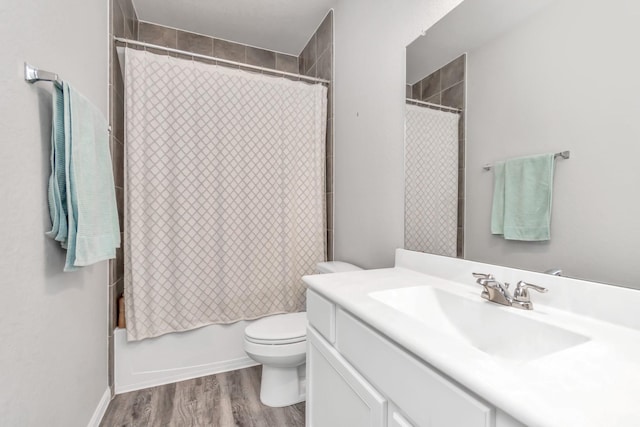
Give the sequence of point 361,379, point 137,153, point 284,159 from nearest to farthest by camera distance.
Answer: point 361,379 < point 137,153 < point 284,159

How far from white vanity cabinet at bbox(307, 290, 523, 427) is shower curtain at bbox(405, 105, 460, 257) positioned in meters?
0.56

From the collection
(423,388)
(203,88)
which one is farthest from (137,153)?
(423,388)

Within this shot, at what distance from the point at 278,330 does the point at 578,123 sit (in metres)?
1.49

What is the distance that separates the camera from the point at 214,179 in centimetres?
189

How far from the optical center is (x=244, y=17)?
88.1 inches

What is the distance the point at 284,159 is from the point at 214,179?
1.60 feet

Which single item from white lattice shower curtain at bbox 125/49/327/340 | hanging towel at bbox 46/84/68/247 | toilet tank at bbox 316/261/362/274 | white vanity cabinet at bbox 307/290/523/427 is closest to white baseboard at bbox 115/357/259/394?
white lattice shower curtain at bbox 125/49/327/340

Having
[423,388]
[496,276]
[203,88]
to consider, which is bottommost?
[423,388]

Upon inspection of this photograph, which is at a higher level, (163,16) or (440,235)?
(163,16)

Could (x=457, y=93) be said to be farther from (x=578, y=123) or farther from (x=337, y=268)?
(x=337, y=268)

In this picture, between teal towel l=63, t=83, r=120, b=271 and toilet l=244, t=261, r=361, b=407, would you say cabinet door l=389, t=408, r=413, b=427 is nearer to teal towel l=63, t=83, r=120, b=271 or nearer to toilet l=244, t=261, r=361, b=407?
toilet l=244, t=261, r=361, b=407

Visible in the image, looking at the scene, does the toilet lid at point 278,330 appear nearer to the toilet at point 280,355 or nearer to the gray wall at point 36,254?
the toilet at point 280,355

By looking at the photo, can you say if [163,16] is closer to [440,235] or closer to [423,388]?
[440,235]

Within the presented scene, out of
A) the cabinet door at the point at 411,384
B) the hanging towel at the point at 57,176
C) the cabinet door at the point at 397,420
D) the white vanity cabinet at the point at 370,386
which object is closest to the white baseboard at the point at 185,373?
the white vanity cabinet at the point at 370,386
